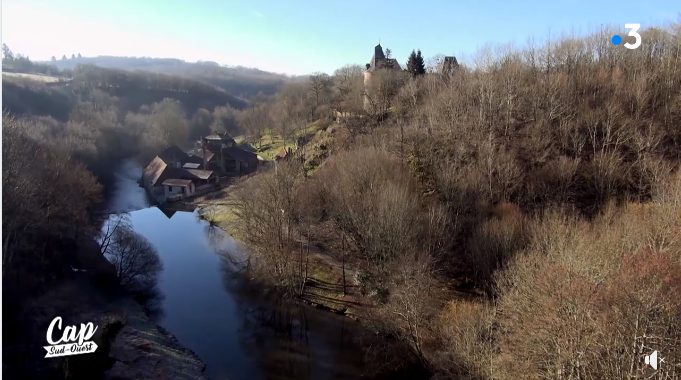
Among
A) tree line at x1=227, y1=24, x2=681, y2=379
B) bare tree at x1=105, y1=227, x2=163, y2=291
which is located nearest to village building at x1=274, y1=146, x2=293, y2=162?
tree line at x1=227, y1=24, x2=681, y2=379

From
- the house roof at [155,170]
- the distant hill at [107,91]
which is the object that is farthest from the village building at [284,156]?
the distant hill at [107,91]

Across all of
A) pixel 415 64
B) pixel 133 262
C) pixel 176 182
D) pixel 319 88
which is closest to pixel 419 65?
pixel 415 64

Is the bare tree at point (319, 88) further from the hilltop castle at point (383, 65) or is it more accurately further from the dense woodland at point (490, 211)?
the dense woodland at point (490, 211)

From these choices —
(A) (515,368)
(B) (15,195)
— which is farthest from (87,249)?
(A) (515,368)

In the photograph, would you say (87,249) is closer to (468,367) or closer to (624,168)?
(468,367)

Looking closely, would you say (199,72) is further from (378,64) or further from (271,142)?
(378,64)

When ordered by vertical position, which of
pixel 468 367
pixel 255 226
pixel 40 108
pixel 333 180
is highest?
pixel 40 108
